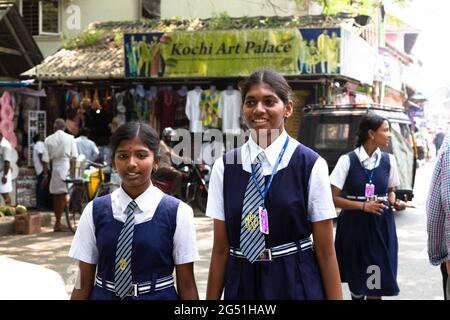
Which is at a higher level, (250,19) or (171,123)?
(250,19)

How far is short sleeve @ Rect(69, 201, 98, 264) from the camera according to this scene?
11.8ft

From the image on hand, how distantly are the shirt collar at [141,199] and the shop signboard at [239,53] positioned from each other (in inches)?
467

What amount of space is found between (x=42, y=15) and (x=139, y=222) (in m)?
22.3

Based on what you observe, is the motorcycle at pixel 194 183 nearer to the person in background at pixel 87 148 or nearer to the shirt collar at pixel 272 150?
the person in background at pixel 87 148

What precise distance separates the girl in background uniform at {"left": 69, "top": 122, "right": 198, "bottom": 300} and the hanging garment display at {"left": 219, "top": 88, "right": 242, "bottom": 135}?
12.6m

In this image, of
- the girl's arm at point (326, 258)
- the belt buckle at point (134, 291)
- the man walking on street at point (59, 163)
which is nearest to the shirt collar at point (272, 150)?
the girl's arm at point (326, 258)

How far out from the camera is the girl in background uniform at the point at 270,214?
11.2 ft

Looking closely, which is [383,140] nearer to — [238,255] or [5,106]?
[238,255]

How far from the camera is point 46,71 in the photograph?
1755 cm

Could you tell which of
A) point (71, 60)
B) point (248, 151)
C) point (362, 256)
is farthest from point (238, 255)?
point (71, 60)

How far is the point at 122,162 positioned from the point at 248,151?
2.07ft

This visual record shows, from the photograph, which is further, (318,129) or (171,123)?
(171,123)

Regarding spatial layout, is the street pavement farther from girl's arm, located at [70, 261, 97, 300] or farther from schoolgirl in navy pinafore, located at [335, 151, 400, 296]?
girl's arm, located at [70, 261, 97, 300]

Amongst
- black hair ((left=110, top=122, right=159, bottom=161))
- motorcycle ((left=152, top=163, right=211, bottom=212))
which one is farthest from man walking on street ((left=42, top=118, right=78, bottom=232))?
black hair ((left=110, top=122, right=159, bottom=161))
